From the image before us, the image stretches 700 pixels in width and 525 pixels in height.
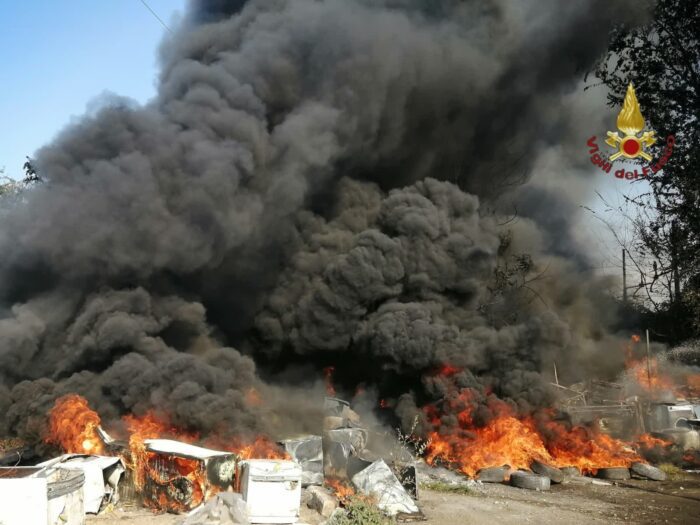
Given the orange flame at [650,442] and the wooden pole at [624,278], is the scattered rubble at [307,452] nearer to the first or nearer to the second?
the orange flame at [650,442]

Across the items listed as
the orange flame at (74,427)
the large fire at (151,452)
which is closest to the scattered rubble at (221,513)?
the large fire at (151,452)

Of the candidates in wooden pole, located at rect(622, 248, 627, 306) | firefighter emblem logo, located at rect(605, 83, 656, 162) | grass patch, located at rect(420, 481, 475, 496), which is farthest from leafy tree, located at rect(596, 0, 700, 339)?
grass patch, located at rect(420, 481, 475, 496)

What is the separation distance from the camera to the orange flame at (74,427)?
15.3 m

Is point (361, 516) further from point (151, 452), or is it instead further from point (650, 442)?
point (650, 442)

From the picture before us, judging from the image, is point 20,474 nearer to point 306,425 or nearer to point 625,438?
point 306,425

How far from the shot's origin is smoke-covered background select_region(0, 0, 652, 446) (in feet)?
61.9

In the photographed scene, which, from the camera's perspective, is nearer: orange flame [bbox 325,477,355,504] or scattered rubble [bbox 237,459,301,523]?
scattered rubble [bbox 237,459,301,523]

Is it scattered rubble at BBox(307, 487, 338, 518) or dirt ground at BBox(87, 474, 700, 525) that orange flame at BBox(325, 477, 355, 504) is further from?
dirt ground at BBox(87, 474, 700, 525)

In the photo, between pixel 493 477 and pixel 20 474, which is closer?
pixel 20 474

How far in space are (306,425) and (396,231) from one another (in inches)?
373

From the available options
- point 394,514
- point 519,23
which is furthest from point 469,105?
point 394,514

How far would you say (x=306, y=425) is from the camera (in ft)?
65.3

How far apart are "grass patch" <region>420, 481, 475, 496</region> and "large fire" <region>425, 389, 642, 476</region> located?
6.44ft

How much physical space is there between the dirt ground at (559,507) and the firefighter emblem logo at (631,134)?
12112 mm
